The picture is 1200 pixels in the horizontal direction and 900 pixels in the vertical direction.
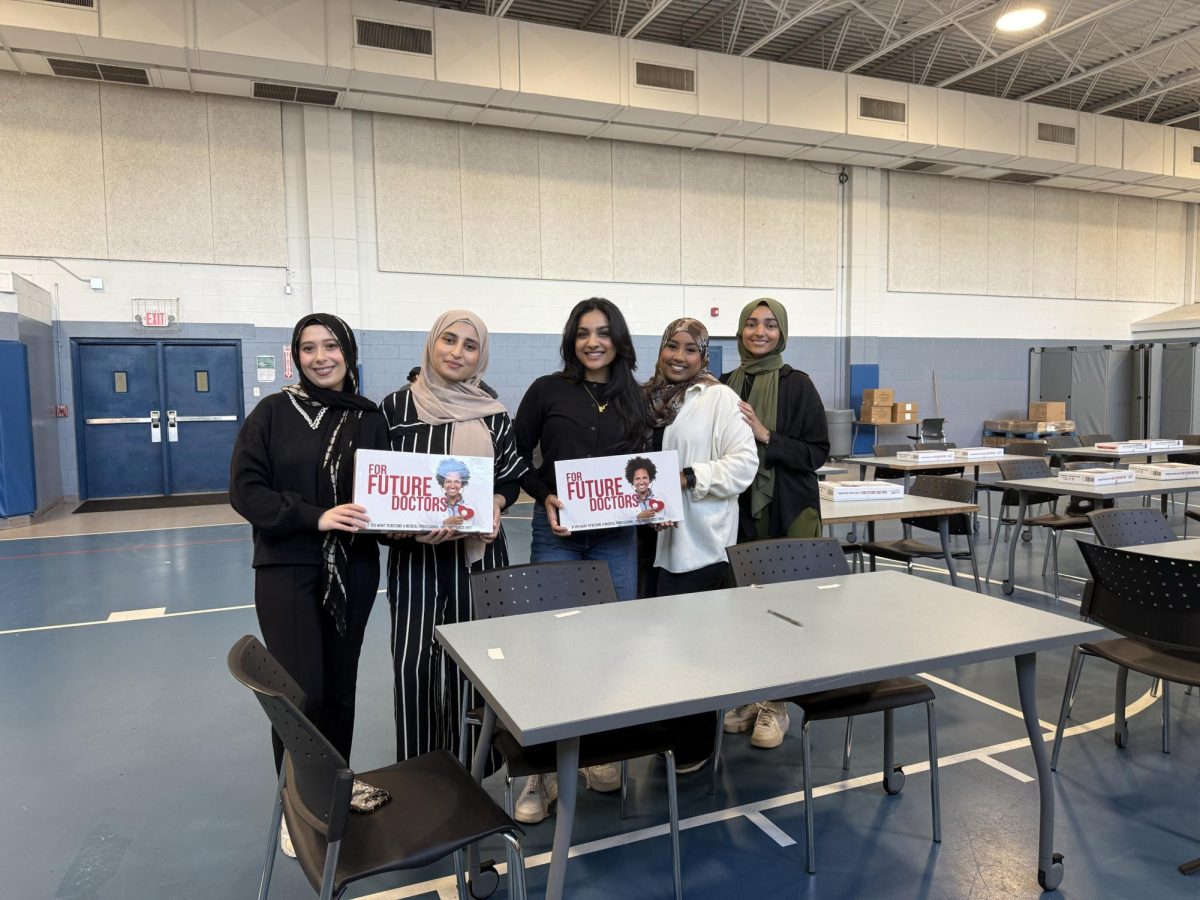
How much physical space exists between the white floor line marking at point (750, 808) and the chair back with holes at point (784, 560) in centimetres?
71

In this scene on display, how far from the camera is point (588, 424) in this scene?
8.43 feet

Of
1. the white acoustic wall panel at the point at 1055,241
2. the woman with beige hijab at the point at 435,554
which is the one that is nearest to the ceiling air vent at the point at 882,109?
the white acoustic wall panel at the point at 1055,241

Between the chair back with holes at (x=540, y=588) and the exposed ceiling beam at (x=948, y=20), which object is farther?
the exposed ceiling beam at (x=948, y=20)

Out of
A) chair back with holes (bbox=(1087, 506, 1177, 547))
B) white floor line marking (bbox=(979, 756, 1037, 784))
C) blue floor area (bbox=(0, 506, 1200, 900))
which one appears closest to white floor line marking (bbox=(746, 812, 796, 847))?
blue floor area (bbox=(0, 506, 1200, 900))

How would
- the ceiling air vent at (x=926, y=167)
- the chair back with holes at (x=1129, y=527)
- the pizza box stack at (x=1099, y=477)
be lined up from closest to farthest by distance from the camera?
the chair back with holes at (x=1129, y=527), the pizza box stack at (x=1099, y=477), the ceiling air vent at (x=926, y=167)

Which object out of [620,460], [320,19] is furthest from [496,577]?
[320,19]

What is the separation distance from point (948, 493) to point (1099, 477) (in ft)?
4.53

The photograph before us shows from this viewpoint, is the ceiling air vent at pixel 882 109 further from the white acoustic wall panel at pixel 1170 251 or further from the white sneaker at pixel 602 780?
the white sneaker at pixel 602 780

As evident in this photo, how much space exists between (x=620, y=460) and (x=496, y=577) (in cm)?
55

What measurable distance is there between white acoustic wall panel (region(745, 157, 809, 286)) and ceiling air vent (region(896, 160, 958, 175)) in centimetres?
175

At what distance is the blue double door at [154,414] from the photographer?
29.4 ft

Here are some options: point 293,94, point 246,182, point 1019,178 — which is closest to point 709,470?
point 293,94

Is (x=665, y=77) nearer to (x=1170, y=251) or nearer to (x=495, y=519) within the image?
(x=495, y=519)

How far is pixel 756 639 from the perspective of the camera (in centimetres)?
189
